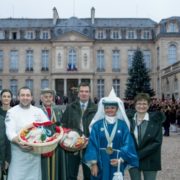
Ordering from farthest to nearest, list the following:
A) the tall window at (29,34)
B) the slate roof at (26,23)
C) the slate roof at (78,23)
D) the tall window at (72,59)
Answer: the slate roof at (26,23), the slate roof at (78,23), the tall window at (29,34), the tall window at (72,59)

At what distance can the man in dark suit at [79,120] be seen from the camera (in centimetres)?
560

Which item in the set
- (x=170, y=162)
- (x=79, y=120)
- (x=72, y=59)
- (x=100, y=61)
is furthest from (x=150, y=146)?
(x=100, y=61)

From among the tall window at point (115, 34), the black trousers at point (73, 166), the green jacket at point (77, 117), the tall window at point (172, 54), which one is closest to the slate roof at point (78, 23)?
the tall window at point (115, 34)

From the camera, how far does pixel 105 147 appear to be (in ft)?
15.6

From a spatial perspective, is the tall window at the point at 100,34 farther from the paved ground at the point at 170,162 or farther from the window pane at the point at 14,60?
the paved ground at the point at 170,162

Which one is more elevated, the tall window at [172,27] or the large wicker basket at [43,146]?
the tall window at [172,27]

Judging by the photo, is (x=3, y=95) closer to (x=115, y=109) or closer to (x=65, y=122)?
(x=65, y=122)

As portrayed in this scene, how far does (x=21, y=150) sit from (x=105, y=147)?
107 cm

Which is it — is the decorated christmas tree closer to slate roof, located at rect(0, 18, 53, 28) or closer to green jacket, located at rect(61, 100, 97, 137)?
slate roof, located at rect(0, 18, 53, 28)

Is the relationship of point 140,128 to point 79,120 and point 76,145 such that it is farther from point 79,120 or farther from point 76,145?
point 79,120

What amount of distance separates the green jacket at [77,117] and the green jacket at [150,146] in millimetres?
821

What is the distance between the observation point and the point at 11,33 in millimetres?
43531

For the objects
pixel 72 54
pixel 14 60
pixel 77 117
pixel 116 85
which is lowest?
pixel 77 117

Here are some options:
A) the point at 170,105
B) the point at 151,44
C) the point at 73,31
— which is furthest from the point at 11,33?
the point at 170,105
